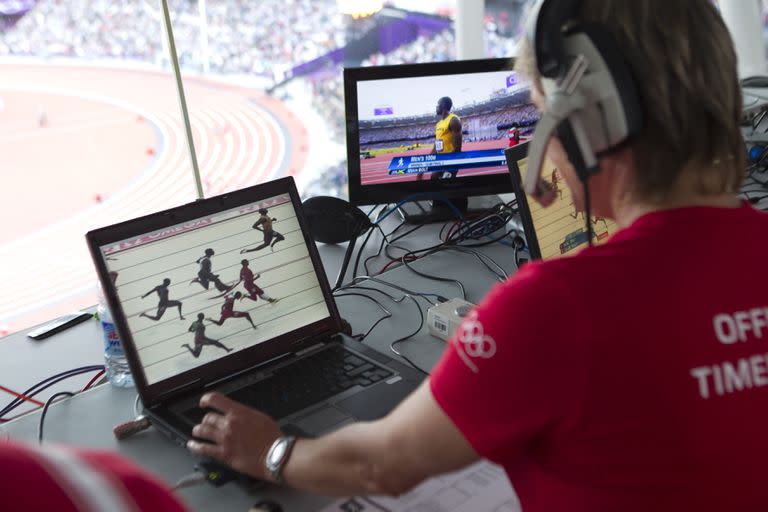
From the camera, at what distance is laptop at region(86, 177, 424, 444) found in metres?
1.09

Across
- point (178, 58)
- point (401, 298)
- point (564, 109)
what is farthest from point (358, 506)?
point (178, 58)

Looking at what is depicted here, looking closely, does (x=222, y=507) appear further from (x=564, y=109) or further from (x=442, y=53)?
(x=442, y=53)

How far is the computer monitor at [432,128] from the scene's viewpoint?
1.76 m

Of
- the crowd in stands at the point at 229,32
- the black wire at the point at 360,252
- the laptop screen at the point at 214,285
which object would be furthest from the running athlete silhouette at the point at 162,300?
the crowd in stands at the point at 229,32

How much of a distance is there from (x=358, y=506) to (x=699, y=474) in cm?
43

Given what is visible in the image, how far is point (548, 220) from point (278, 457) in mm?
735

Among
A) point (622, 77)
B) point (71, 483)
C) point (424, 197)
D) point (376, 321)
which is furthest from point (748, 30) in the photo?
point (71, 483)

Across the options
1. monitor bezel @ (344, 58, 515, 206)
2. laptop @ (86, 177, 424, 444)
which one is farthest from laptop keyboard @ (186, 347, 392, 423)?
monitor bezel @ (344, 58, 515, 206)

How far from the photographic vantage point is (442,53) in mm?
3121

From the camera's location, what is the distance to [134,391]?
4.08ft

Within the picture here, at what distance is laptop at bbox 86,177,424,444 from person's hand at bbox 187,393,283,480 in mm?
84

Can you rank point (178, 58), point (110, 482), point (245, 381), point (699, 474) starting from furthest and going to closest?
point (178, 58)
point (245, 381)
point (699, 474)
point (110, 482)

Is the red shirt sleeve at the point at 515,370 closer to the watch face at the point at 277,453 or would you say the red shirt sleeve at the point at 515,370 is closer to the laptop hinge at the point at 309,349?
the watch face at the point at 277,453

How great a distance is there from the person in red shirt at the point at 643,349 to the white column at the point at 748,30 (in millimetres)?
2067
